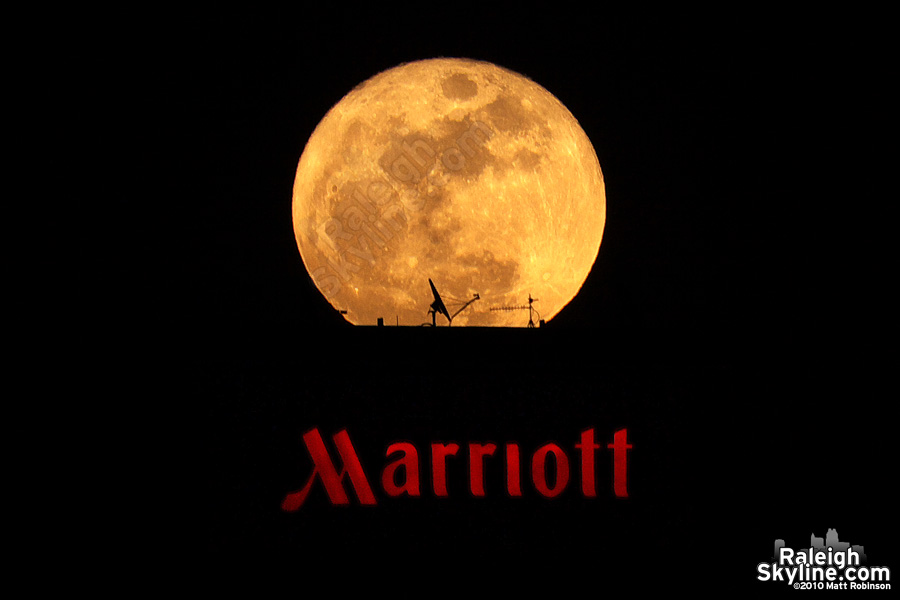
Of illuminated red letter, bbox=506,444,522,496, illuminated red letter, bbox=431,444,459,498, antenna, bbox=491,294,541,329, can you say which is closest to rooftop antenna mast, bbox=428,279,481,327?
antenna, bbox=491,294,541,329

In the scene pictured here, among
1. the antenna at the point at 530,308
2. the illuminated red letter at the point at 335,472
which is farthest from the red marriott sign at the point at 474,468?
the antenna at the point at 530,308

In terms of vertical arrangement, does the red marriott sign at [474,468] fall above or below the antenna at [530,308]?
below

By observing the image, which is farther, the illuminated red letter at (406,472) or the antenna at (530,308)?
the antenna at (530,308)

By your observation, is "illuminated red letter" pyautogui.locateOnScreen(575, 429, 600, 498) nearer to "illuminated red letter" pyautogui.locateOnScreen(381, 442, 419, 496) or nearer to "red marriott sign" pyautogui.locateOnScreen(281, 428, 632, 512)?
"red marriott sign" pyautogui.locateOnScreen(281, 428, 632, 512)

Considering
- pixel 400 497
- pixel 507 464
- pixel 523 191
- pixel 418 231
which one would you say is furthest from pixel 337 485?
pixel 523 191

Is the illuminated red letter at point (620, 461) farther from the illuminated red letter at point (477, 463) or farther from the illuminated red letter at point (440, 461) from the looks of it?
the illuminated red letter at point (440, 461)

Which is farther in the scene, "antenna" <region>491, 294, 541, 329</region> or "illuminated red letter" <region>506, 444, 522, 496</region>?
"antenna" <region>491, 294, 541, 329</region>

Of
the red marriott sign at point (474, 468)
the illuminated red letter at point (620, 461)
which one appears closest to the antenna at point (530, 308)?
the red marriott sign at point (474, 468)
